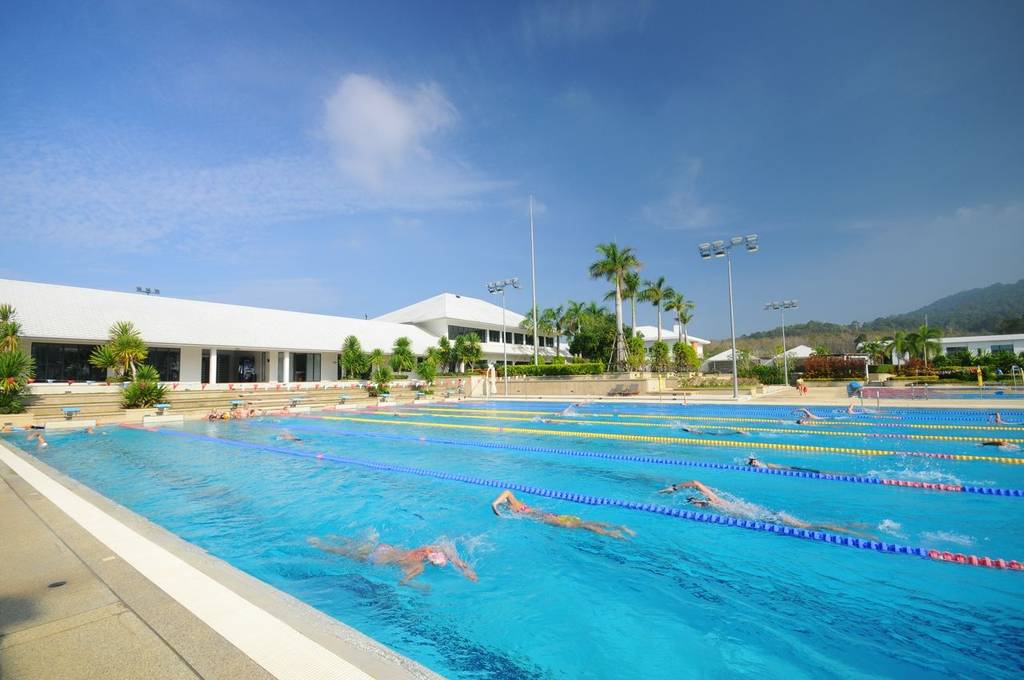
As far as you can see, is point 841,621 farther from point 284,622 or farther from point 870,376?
point 870,376

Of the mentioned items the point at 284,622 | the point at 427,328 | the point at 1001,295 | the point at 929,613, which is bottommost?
the point at 929,613

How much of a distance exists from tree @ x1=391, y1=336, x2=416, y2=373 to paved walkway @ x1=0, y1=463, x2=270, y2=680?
29.4 metres

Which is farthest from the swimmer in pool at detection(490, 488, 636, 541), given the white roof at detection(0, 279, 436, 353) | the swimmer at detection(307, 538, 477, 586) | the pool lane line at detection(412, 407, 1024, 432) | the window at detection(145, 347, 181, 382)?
the window at detection(145, 347, 181, 382)

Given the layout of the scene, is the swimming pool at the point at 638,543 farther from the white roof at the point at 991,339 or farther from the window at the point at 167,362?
the white roof at the point at 991,339

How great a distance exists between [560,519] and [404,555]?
2.02 meters

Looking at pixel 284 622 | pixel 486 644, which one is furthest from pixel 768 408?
pixel 284 622

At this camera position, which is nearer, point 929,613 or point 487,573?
point 929,613

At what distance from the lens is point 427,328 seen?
4269cm

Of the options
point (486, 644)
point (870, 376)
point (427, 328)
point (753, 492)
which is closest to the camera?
point (486, 644)

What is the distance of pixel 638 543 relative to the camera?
18.2 feet

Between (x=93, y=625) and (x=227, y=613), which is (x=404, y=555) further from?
(x=93, y=625)

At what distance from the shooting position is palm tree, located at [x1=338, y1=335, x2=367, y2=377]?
30812 mm

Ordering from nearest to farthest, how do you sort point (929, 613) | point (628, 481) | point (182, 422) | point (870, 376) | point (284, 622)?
point (284, 622)
point (929, 613)
point (628, 481)
point (182, 422)
point (870, 376)

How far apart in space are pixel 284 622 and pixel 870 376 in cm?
3866
